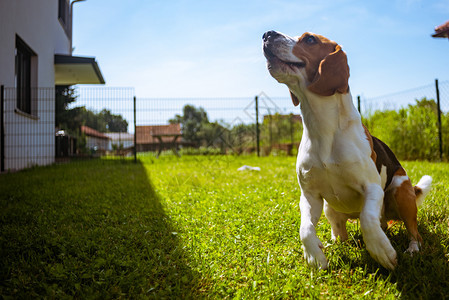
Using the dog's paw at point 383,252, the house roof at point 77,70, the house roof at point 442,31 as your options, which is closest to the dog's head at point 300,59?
the dog's paw at point 383,252

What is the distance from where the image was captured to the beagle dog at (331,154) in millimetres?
1886

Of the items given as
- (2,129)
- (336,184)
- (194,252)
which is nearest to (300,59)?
(336,184)

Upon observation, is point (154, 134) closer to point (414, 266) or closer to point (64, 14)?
point (64, 14)

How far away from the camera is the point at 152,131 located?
11.8 m

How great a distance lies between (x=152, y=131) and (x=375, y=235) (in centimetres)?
1065

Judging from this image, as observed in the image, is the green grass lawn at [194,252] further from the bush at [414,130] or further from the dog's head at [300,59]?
the bush at [414,130]

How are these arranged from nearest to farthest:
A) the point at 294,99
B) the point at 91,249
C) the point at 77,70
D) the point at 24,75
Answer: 1. the point at 294,99
2. the point at 91,249
3. the point at 24,75
4. the point at 77,70

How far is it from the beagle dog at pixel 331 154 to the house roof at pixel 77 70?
35.8 feet

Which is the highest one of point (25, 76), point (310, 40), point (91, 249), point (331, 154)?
point (25, 76)

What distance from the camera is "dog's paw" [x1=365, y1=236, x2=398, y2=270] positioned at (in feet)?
5.84

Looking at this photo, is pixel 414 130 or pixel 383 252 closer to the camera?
pixel 383 252

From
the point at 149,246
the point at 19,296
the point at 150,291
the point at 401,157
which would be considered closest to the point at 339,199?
the point at 150,291

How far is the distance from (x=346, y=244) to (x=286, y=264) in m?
0.51

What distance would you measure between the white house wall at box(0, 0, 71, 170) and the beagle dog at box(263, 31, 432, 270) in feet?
24.1
